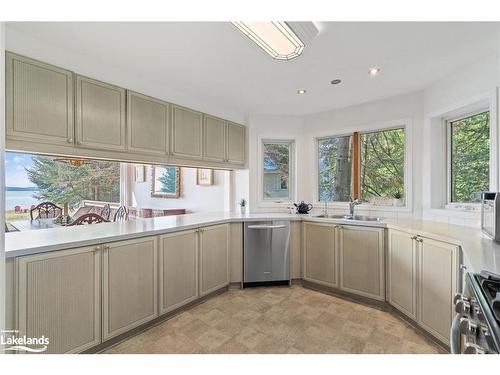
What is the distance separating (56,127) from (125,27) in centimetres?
90

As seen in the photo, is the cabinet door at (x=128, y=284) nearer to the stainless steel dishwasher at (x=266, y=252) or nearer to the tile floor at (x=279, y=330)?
the tile floor at (x=279, y=330)

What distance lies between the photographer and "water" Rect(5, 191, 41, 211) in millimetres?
3109

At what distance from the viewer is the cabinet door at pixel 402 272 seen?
6.82ft

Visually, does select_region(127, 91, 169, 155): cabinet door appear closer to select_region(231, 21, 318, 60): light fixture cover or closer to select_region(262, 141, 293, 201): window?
select_region(231, 21, 318, 60): light fixture cover

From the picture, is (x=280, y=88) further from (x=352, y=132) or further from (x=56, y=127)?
(x=56, y=127)

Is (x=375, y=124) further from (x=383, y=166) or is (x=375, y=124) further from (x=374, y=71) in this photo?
(x=374, y=71)

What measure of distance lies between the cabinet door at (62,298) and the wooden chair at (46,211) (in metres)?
2.80

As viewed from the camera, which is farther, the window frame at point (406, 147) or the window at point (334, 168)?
the window at point (334, 168)

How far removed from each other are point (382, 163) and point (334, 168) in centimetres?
63

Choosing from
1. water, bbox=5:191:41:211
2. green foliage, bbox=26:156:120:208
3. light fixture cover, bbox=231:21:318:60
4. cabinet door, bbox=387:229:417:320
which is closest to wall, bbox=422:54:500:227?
cabinet door, bbox=387:229:417:320

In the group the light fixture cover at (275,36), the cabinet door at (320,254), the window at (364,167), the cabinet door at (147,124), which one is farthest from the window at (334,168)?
the cabinet door at (147,124)

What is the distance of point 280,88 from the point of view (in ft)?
8.59

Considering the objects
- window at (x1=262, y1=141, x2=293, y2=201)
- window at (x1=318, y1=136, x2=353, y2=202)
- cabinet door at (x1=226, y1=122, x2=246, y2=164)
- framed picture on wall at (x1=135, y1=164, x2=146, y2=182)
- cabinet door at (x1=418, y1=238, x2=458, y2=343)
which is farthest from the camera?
framed picture on wall at (x1=135, y1=164, x2=146, y2=182)
